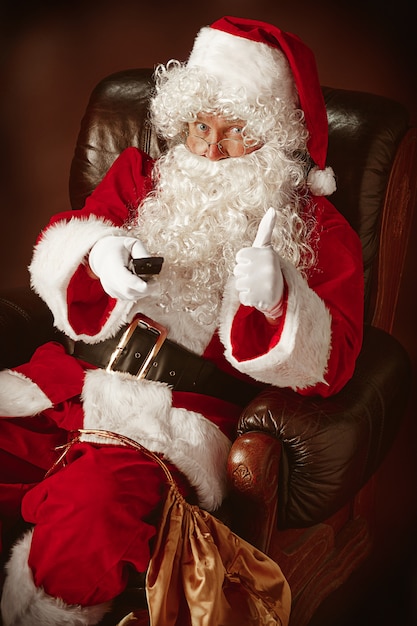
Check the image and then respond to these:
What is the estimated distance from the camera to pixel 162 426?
1.36 meters

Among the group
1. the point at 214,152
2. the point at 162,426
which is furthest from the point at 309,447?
the point at 214,152

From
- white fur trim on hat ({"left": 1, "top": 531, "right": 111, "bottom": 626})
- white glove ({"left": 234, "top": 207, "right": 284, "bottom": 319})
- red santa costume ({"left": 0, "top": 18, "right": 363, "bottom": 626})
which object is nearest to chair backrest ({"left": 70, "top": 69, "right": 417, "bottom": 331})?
red santa costume ({"left": 0, "top": 18, "right": 363, "bottom": 626})

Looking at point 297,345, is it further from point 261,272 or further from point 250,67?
point 250,67

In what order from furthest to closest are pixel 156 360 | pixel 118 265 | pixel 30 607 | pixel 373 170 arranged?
pixel 373 170
pixel 156 360
pixel 118 265
pixel 30 607

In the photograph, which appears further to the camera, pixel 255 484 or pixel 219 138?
pixel 219 138

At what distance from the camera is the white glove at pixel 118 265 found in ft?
4.31

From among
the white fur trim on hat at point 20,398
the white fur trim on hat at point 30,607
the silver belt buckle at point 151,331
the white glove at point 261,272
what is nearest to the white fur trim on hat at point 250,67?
the white glove at point 261,272

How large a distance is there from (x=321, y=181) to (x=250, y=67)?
0.28 m

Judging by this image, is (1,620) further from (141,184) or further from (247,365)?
(141,184)

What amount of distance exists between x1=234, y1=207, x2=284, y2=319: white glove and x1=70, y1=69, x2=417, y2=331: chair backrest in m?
0.48

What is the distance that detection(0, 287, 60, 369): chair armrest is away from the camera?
1.66 metres

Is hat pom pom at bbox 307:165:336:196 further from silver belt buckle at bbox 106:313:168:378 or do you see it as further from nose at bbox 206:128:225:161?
silver belt buckle at bbox 106:313:168:378

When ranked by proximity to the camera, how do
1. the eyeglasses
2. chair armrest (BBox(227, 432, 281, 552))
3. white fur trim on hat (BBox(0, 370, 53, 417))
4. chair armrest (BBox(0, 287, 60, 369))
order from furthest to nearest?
1. chair armrest (BBox(0, 287, 60, 369))
2. the eyeglasses
3. white fur trim on hat (BBox(0, 370, 53, 417))
4. chair armrest (BBox(227, 432, 281, 552))

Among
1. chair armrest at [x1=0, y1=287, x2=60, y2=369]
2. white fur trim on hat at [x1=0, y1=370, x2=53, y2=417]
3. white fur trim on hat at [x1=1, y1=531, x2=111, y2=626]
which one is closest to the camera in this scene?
white fur trim on hat at [x1=1, y1=531, x2=111, y2=626]
